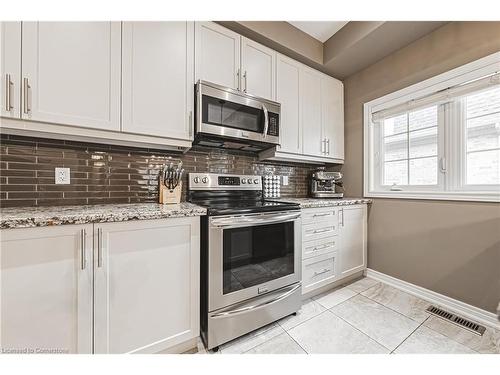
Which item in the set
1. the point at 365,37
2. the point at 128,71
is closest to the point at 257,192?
the point at 128,71

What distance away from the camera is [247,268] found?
1418mm

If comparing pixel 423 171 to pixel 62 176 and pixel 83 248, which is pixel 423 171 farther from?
pixel 62 176

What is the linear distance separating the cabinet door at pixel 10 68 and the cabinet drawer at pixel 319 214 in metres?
1.94

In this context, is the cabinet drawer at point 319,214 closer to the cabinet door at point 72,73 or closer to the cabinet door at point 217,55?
the cabinet door at point 217,55

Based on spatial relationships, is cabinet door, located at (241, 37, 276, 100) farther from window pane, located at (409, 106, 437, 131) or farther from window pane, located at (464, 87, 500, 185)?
window pane, located at (464, 87, 500, 185)

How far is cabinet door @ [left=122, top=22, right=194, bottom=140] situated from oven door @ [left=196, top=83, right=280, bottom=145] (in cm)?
10

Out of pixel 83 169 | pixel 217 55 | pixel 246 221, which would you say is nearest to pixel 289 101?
pixel 217 55

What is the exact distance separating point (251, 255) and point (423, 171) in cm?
186

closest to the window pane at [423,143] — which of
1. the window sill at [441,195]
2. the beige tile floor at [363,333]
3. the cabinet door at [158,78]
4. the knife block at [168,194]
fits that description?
the window sill at [441,195]

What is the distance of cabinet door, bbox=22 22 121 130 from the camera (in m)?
1.09

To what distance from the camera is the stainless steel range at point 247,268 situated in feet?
4.20

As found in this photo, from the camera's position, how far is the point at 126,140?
4.47 ft
